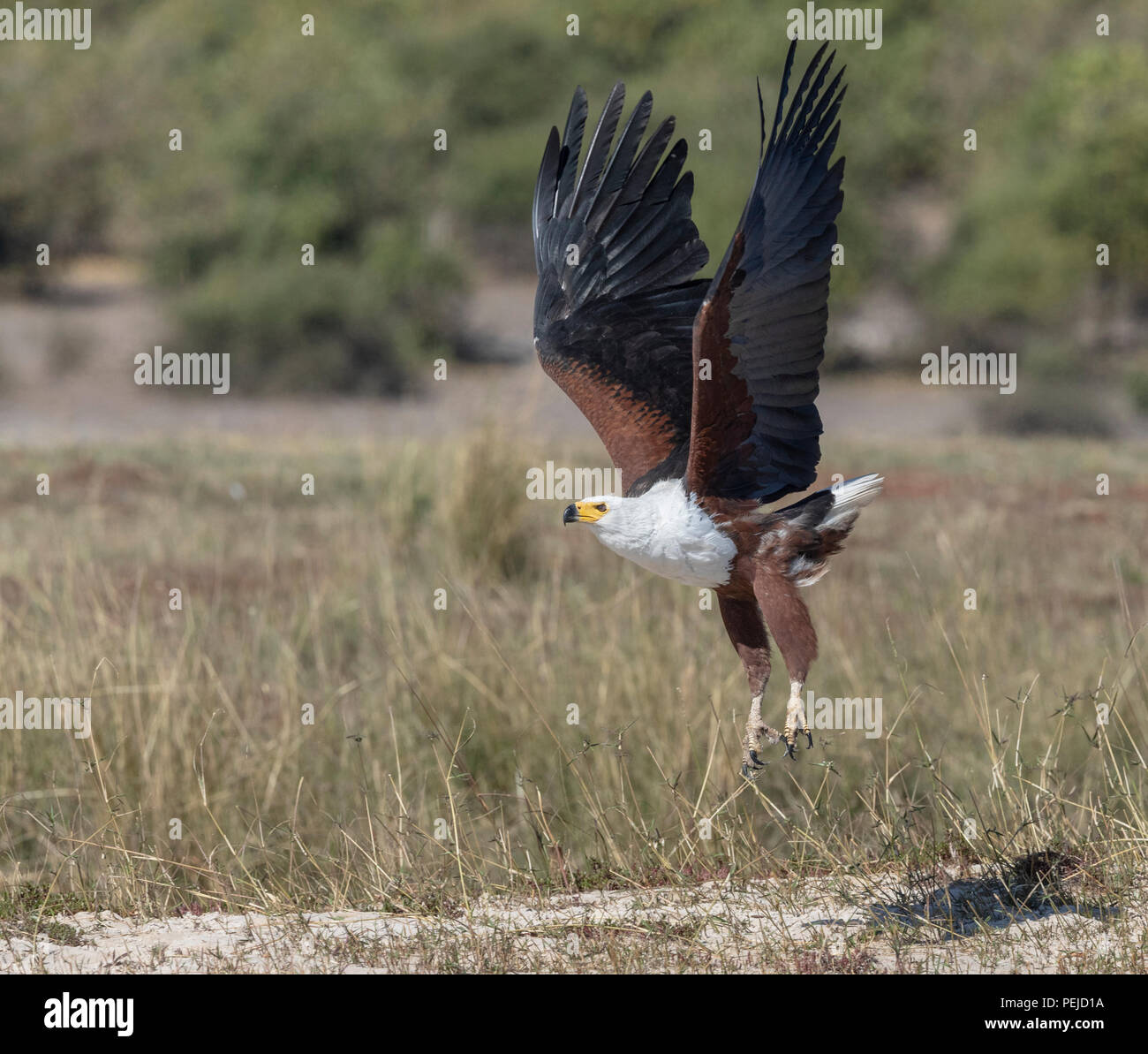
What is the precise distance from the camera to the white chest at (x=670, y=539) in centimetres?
370

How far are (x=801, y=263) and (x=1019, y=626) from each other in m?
5.01

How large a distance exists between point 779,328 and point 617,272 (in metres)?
1.13

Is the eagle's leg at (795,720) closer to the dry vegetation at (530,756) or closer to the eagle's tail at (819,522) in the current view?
the eagle's tail at (819,522)

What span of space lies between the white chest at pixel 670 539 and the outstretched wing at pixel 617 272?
0.87 meters

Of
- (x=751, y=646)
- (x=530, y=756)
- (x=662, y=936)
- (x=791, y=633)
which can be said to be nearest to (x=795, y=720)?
(x=791, y=633)

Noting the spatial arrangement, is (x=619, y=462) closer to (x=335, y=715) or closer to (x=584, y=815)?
(x=584, y=815)

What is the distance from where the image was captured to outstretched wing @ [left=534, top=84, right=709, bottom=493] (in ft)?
15.3

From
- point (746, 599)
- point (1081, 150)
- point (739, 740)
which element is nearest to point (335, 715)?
point (739, 740)

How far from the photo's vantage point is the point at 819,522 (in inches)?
151

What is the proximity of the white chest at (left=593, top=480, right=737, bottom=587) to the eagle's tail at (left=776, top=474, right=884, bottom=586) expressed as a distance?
17 cm

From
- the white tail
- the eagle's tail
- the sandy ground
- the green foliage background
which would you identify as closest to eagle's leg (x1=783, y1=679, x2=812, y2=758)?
the eagle's tail

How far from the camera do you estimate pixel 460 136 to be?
31.8 m

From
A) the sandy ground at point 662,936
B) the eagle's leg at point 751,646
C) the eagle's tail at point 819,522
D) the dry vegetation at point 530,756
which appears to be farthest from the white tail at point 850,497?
the sandy ground at point 662,936

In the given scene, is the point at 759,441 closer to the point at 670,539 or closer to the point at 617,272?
the point at 670,539
